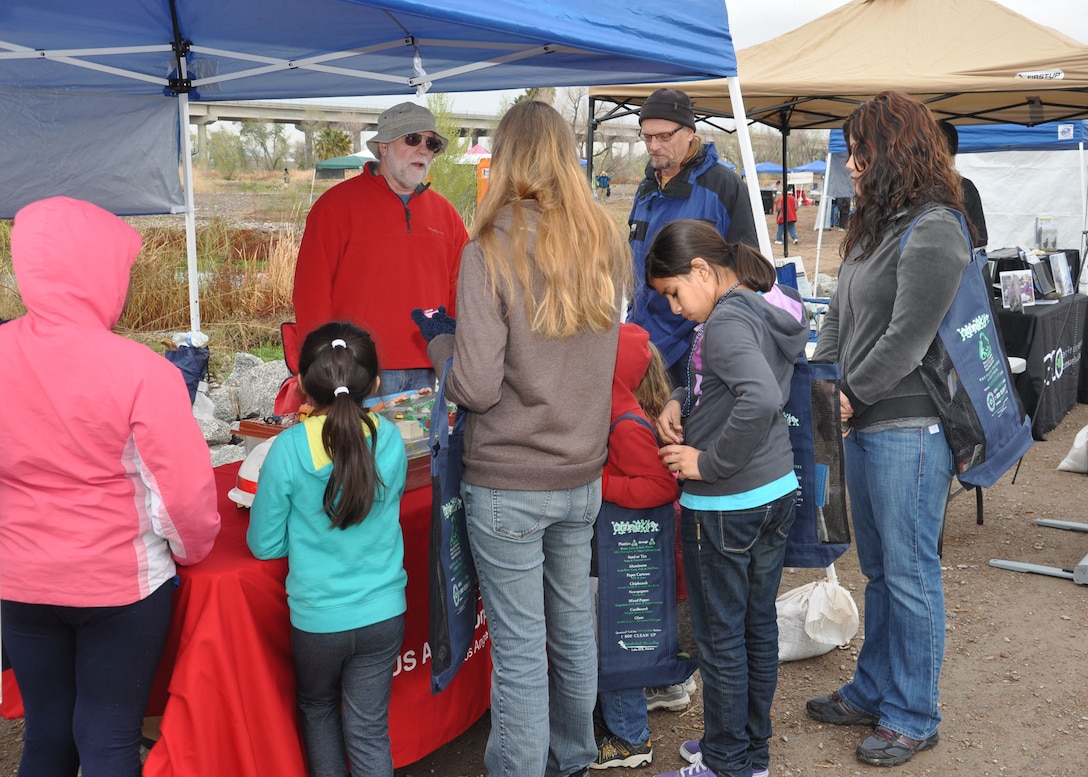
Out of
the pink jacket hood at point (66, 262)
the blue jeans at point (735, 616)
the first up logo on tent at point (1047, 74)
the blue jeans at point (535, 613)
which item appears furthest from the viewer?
the first up logo on tent at point (1047, 74)

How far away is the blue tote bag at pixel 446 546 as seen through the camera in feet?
6.86

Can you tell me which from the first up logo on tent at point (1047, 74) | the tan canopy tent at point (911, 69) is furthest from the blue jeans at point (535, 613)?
the first up logo on tent at point (1047, 74)

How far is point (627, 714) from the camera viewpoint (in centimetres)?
272

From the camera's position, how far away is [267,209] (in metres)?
16.8

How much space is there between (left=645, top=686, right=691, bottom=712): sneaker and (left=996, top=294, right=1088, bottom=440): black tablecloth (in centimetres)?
360

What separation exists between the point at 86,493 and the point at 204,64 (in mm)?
3256

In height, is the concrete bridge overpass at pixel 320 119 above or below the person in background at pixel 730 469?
above

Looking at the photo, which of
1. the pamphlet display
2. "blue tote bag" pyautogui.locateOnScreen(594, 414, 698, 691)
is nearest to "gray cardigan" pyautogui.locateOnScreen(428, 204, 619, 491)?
"blue tote bag" pyautogui.locateOnScreen(594, 414, 698, 691)

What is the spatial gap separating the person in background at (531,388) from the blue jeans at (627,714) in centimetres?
47

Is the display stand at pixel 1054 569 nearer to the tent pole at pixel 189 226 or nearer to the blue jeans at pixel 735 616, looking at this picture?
the blue jeans at pixel 735 616

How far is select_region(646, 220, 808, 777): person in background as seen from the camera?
2.22 m

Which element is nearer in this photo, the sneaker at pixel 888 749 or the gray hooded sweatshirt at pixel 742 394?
the gray hooded sweatshirt at pixel 742 394

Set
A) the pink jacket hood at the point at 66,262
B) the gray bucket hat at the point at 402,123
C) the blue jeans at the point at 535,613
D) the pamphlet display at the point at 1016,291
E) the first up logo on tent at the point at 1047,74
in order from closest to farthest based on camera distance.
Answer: the pink jacket hood at the point at 66,262, the blue jeans at the point at 535,613, the gray bucket hat at the point at 402,123, the first up logo on tent at the point at 1047,74, the pamphlet display at the point at 1016,291

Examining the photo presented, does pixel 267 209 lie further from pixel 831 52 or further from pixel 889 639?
pixel 889 639
